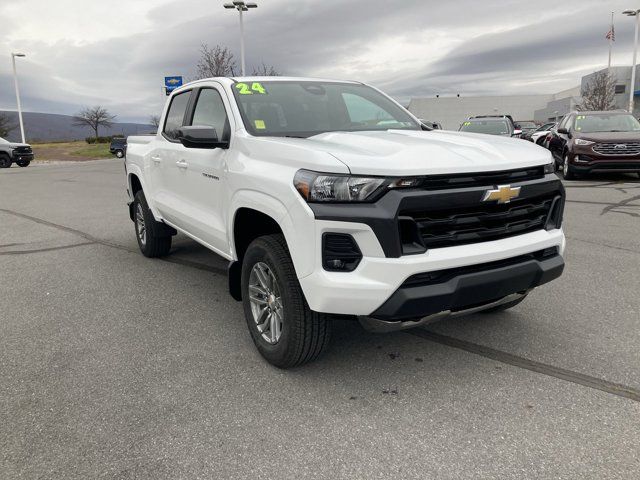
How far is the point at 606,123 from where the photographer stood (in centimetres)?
1259

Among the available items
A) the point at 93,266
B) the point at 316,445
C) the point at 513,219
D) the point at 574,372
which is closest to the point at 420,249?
the point at 513,219

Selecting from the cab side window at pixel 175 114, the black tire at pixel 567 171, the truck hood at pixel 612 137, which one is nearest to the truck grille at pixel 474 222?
the cab side window at pixel 175 114

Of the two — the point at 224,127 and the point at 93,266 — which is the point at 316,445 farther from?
the point at 93,266

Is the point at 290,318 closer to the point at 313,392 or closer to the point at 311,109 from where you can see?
the point at 313,392

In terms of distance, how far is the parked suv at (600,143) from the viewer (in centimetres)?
1155

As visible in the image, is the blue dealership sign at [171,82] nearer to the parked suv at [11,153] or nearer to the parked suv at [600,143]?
the parked suv at [11,153]

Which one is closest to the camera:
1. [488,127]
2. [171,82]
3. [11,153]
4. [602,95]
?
[488,127]

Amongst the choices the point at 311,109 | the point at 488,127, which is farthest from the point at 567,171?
the point at 311,109

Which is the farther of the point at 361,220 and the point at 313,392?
the point at 313,392

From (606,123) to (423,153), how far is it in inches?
467

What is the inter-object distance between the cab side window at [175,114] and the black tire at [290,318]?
88.7 inches

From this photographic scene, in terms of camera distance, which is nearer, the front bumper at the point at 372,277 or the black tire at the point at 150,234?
the front bumper at the point at 372,277

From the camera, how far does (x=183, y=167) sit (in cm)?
453

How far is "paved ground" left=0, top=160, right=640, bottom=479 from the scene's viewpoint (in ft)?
7.99
